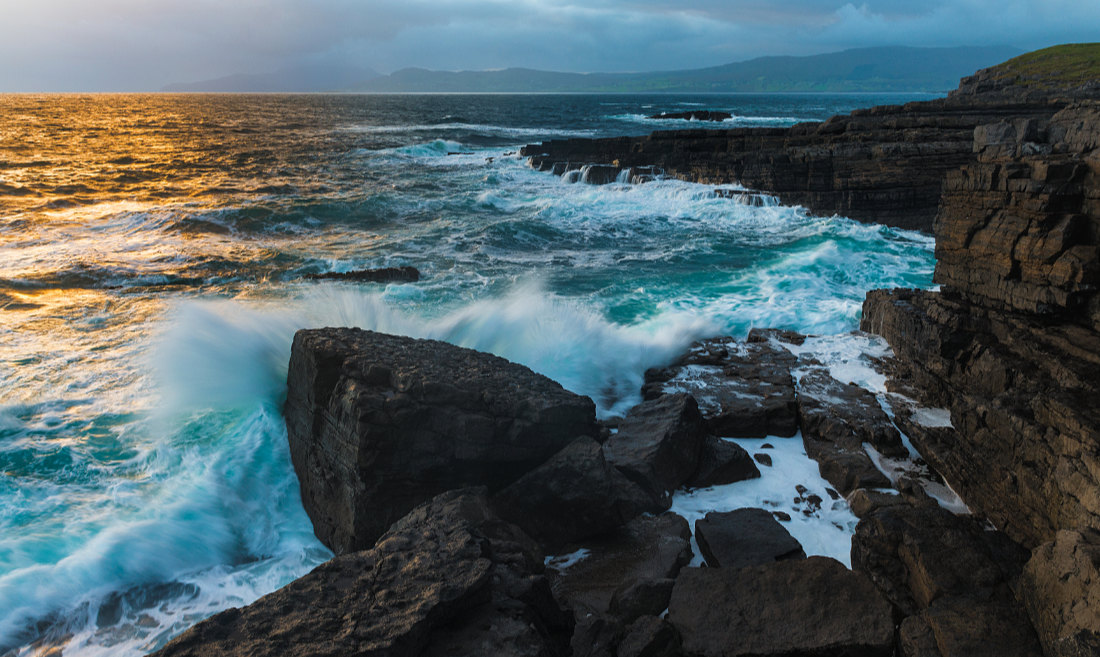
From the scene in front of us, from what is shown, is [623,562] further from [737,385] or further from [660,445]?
[737,385]

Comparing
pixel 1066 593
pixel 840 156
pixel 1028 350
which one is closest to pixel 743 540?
pixel 1066 593

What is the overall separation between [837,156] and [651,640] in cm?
2014

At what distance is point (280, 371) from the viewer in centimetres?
695

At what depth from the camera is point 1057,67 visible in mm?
45344

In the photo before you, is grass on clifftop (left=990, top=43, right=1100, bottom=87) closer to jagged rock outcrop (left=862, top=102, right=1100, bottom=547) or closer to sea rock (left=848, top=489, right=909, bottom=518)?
jagged rock outcrop (left=862, top=102, right=1100, bottom=547)

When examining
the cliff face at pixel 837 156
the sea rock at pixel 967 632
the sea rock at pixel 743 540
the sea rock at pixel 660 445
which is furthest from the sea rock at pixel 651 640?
the cliff face at pixel 837 156

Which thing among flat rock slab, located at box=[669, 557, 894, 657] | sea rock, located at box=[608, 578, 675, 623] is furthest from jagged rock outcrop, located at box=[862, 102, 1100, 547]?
sea rock, located at box=[608, 578, 675, 623]

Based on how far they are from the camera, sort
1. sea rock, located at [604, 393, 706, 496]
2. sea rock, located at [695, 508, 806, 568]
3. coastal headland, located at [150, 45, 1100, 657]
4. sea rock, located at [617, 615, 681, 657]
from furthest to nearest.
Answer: sea rock, located at [604, 393, 706, 496], sea rock, located at [695, 508, 806, 568], sea rock, located at [617, 615, 681, 657], coastal headland, located at [150, 45, 1100, 657]

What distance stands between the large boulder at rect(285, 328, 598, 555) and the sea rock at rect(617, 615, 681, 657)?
1609 millimetres

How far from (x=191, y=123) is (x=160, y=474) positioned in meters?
60.9

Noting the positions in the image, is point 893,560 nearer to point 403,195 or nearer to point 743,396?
point 743,396

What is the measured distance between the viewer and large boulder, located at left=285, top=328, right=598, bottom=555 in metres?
4.45

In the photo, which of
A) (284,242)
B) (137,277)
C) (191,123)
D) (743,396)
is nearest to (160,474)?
(743,396)

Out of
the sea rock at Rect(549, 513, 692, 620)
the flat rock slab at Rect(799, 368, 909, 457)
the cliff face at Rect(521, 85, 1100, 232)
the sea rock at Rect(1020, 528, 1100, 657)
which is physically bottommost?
the sea rock at Rect(549, 513, 692, 620)
